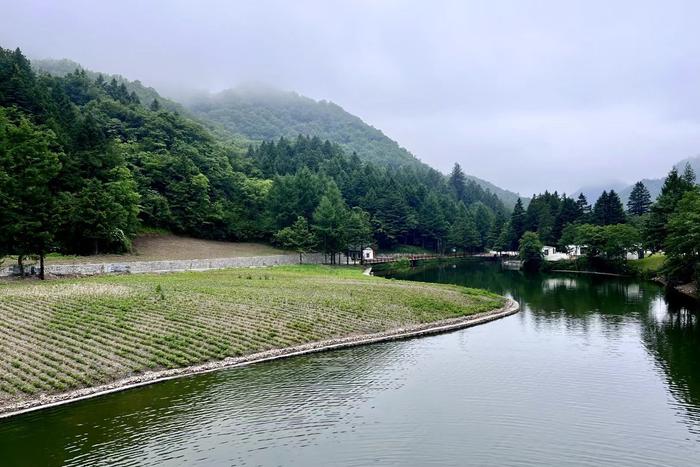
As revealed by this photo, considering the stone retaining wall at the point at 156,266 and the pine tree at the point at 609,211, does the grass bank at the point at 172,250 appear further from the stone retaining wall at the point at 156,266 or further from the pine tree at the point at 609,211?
the pine tree at the point at 609,211

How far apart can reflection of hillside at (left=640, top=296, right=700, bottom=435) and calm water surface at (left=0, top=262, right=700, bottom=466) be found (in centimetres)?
13

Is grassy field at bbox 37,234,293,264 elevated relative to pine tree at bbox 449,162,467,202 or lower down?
lower down

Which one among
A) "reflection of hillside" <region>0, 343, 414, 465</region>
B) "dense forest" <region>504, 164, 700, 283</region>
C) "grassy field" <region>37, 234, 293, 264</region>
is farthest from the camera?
"grassy field" <region>37, 234, 293, 264</region>

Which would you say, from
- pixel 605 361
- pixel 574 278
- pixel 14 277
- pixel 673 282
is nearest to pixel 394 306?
pixel 605 361

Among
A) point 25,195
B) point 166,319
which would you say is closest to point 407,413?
point 166,319

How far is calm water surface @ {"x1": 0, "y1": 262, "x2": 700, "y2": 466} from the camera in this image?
47.5 ft

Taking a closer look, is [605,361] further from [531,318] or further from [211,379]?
[211,379]

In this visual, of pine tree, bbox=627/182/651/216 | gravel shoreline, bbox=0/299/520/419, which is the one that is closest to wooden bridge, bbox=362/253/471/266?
pine tree, bbox=627/182/651/216

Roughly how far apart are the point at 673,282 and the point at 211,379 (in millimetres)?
54299

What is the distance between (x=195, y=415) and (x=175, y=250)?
186ft

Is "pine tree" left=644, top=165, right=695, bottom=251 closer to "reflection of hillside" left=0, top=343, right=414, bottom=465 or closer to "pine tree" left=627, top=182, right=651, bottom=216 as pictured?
"pine tree" left=627, top=182, right=651, bottom=216

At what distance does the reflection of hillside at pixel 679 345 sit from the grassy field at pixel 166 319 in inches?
450

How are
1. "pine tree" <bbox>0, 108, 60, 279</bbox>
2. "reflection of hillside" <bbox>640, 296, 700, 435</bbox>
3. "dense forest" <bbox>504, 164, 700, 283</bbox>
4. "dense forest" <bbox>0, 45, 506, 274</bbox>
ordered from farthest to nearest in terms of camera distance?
"dense forest" <bbox>504, 164, 700, 283</bbox> → "dense forest" <bbox>0, 45, 506, 274</bbox> → "pine tree" <bbox>0, 108, 60, 279</bbox> → "reflection of hillside" <bbox>640, 296, 700, 435</bbox>

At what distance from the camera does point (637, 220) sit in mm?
95000
